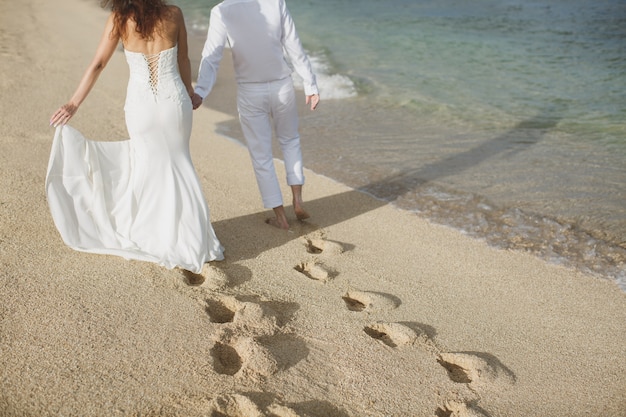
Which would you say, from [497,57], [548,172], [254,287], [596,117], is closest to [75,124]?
[254,287]

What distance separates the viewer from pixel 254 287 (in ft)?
14.4

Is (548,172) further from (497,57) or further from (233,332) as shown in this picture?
(497,57)

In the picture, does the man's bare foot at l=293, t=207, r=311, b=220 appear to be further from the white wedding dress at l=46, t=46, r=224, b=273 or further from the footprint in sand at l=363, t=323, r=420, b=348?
the footprint in sand at l=363, t=323, r=420, b=348

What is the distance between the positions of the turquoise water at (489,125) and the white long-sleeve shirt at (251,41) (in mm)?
1948

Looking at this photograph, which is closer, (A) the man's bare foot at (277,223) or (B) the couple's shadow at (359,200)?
(B) the couple's shadow at (359,200)

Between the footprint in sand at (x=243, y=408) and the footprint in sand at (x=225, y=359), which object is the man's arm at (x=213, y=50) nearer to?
the footprint in sand at (x=225, y=359)

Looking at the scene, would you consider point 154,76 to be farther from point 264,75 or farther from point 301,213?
point 301,213

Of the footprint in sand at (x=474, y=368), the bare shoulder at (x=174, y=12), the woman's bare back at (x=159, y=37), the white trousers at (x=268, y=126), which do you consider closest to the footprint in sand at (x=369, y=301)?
the footprint in sand at (x=474, y=368)

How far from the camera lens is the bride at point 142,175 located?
14.1 ft

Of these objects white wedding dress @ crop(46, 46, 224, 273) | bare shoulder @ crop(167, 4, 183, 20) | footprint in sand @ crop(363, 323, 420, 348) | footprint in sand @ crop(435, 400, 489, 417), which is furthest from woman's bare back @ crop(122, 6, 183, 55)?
footprint in sand @ crop(435, 400, 489, 417)

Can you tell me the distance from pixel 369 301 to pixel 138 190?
1.74 m

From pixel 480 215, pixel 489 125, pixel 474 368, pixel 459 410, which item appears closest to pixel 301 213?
pixel 480 215

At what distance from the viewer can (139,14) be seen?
4078 millimetres

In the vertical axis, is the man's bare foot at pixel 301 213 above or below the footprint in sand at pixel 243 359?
below
